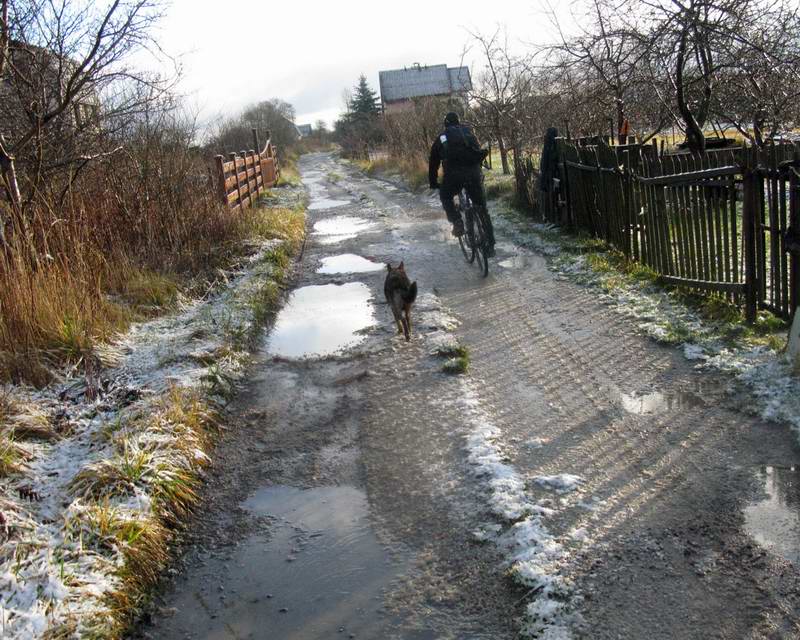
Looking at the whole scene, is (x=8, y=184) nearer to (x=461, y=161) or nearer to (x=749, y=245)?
(x=461, y=161)

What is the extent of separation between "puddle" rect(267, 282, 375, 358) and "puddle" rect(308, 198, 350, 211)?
1040 cm

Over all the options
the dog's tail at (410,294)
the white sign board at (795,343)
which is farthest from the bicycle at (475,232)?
the white sign board at (795,343)

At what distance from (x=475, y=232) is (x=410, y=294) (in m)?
2.97

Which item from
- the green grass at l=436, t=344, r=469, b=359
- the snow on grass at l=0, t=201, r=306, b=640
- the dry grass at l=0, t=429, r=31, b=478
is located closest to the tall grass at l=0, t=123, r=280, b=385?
the snow on grass at l=0, t=201, r=306, b=640

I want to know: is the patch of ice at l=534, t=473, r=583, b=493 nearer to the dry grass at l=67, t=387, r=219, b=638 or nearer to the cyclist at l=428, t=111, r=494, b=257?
the dry grass at l=67, t=387, r=219, b=638

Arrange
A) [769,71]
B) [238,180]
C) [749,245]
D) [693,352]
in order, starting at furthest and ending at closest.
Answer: [238,180] → [769,71] → [749,245] → [693,352]

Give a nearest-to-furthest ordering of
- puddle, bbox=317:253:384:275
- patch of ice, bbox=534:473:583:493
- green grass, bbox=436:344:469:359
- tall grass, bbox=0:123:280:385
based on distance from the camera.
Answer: patch of ice, bbox=534:473:583:493 → tall grass, bbox=0:123:280:385 → green grass, bbox=436:344:469:359 → puddle, bbox=317:253:384:275

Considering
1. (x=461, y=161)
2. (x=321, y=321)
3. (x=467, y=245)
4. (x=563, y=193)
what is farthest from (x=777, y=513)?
(x=563, y=193)

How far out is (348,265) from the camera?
10.4m

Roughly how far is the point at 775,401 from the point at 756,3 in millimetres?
6478

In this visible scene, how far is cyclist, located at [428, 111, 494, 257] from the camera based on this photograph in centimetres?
873

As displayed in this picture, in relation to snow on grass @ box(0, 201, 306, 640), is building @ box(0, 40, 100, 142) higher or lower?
higher

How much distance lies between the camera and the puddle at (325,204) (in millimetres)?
19188

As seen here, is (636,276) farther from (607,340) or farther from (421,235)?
(421,235)
